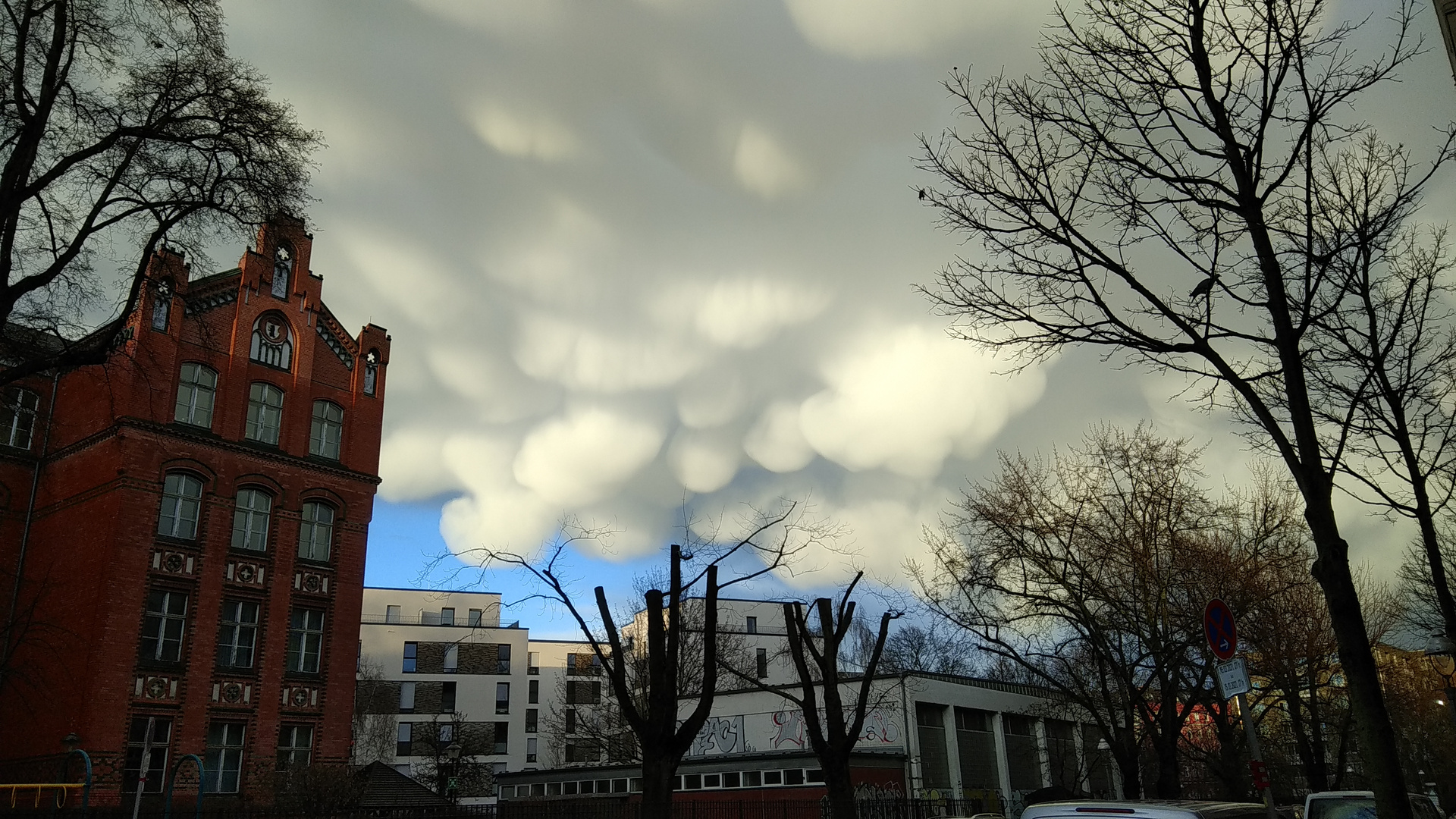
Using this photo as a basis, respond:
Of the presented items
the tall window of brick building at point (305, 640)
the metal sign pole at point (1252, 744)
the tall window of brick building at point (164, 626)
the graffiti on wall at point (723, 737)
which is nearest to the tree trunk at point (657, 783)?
the metal sign pole at point (1252, 744)

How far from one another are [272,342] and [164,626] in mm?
10181

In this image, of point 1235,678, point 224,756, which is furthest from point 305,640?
point 1235,678

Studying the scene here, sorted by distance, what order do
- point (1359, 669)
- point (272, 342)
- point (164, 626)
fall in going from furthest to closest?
1. point (272, 342)
2. point (164, 626)
3. point (1359, 669)

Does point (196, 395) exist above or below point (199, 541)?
above

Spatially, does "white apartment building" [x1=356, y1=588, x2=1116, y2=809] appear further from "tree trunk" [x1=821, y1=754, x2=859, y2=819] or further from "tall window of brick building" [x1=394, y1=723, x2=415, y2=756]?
"tree trunk" [x1=821, y1=754, x2=859, y2=819]

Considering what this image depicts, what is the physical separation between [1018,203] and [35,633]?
31.7 meters

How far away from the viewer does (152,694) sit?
90.6ft

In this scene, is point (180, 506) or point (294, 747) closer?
point (180, 506)

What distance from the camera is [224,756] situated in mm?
28766

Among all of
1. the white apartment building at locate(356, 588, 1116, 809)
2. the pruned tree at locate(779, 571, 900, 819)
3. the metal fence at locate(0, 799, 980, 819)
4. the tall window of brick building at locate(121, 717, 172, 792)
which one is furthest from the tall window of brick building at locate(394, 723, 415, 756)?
the pruned tree at locate(779, 571, 900, 819)

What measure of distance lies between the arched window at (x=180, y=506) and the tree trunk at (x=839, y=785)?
2146 cm

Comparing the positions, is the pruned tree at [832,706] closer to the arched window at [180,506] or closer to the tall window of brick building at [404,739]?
the arched window at [180,506]

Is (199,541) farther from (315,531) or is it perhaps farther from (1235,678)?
(1235,678)

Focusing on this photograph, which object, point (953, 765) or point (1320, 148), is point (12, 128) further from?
point (953, 765)
